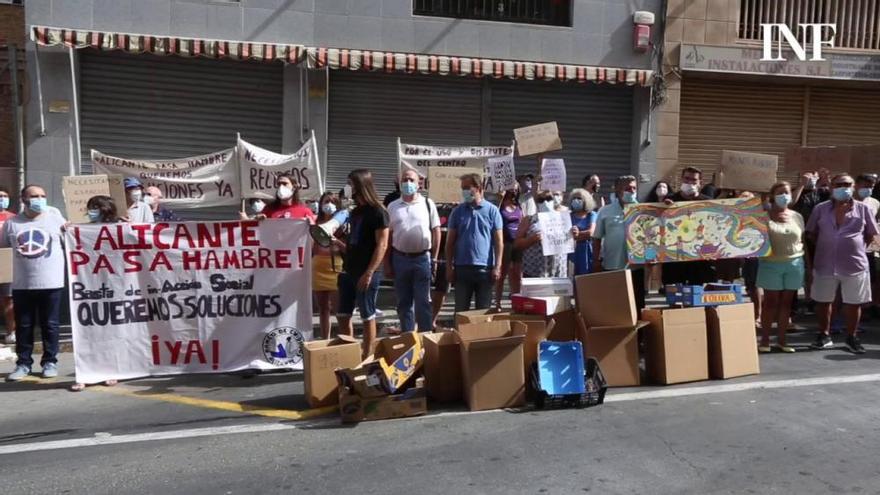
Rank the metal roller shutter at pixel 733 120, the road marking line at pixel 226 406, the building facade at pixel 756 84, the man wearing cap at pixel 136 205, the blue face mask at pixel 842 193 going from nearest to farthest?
the road marking line at pixel 226 406, the blue face mask at pixel 842 193, the man wearing cap at pixel 136 205, the building facade at pixel 756 84, the metal roller shutter at pixel 733 120

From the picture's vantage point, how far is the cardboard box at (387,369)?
567 centimetres

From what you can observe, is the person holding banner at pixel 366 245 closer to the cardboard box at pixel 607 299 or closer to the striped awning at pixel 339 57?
the cardboard box at pixel 607 299

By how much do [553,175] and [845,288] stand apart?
402 cm

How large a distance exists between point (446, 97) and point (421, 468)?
931 cm

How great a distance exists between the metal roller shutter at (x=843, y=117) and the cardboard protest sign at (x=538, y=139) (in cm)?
672

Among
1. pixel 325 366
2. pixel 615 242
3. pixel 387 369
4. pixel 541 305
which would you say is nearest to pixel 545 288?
pixel 541 305

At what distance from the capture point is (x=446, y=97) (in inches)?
520

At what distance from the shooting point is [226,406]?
6.30m

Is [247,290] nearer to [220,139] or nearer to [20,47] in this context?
[220,139]

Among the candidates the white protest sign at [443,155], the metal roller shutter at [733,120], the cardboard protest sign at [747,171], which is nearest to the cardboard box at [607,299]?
the cardboard protest sign at [747,171]

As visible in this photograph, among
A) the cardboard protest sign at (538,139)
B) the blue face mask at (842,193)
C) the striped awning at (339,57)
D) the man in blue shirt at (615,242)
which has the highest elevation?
the striped awning at (339,57)

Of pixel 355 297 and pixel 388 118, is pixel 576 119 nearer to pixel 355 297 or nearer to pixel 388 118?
pixel 388 118

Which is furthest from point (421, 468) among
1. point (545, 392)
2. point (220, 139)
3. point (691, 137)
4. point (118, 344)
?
point (691, 137)

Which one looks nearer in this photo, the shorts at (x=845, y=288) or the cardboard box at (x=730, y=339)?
the cardboard box at (x=730, y=339)
